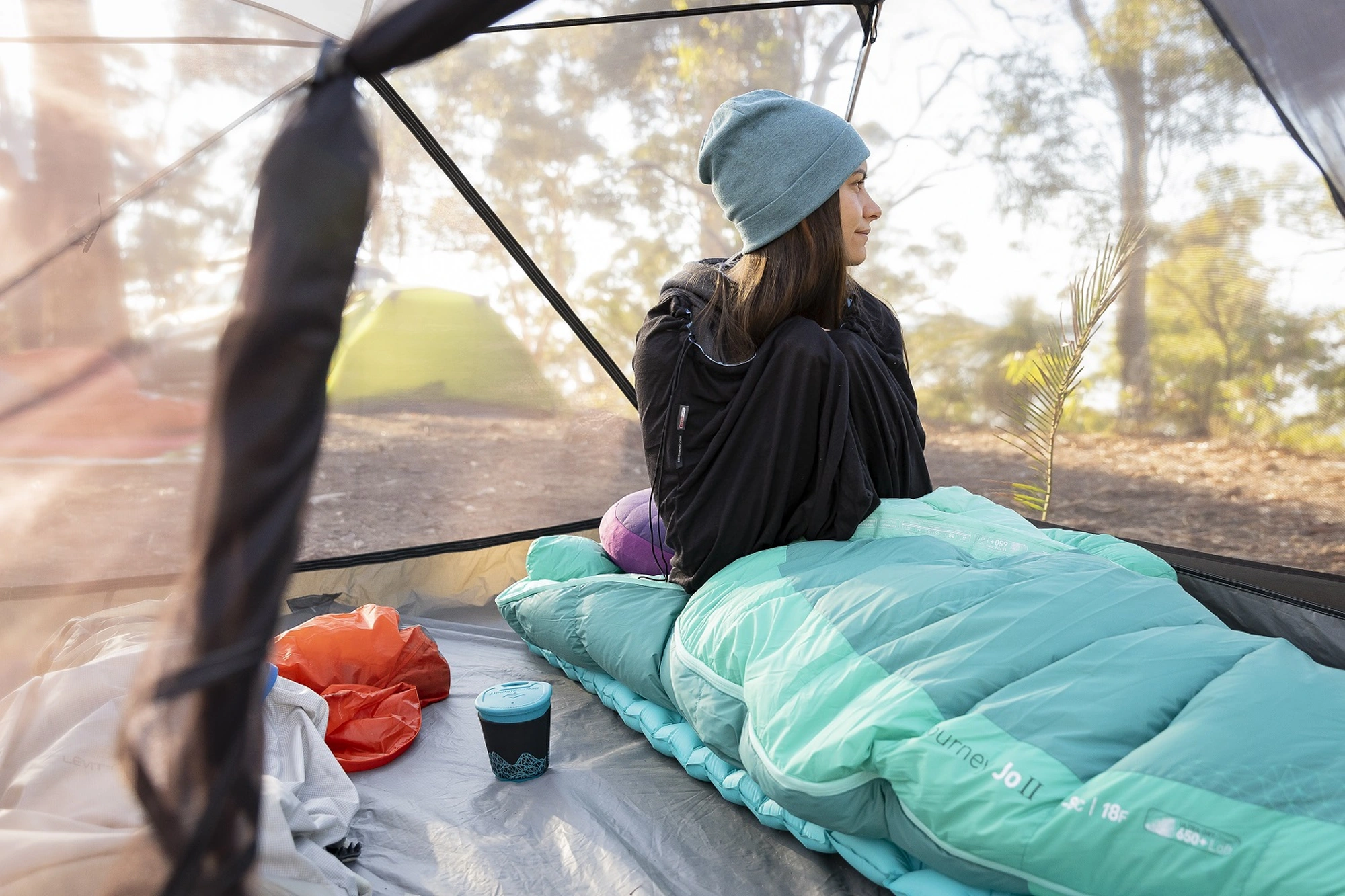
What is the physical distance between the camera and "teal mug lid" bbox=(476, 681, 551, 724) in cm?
152

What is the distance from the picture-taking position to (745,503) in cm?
171

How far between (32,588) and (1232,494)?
451 centimetres

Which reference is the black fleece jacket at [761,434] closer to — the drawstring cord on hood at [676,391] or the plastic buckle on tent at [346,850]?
the drawstring cord on hood at [676,391]

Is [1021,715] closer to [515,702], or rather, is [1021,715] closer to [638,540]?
[515,702]

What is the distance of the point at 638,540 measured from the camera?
233cm

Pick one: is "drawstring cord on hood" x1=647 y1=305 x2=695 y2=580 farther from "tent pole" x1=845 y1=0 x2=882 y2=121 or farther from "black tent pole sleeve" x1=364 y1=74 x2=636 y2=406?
"tent pole" x1=845 y1=0 x2=882 y2=121

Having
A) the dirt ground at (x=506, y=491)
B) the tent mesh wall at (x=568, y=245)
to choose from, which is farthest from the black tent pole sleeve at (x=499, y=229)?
the dirt ground at (x=506, y=491)

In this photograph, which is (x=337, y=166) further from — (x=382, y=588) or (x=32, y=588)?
(x=382, y=588)

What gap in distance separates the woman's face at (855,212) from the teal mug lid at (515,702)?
105cm

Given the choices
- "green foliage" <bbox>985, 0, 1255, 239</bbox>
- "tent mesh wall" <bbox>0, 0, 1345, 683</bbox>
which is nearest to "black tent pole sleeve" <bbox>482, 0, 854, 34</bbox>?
"tent mesh wall" <bbox>0, 0, 1345, 683</bbox>

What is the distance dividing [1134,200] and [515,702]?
8.27 feet

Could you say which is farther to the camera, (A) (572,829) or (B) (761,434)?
(B) (761,434)

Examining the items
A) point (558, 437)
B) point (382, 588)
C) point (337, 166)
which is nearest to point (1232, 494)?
point (558, 437)

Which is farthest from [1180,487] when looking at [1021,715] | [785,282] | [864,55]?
[1021,715]
